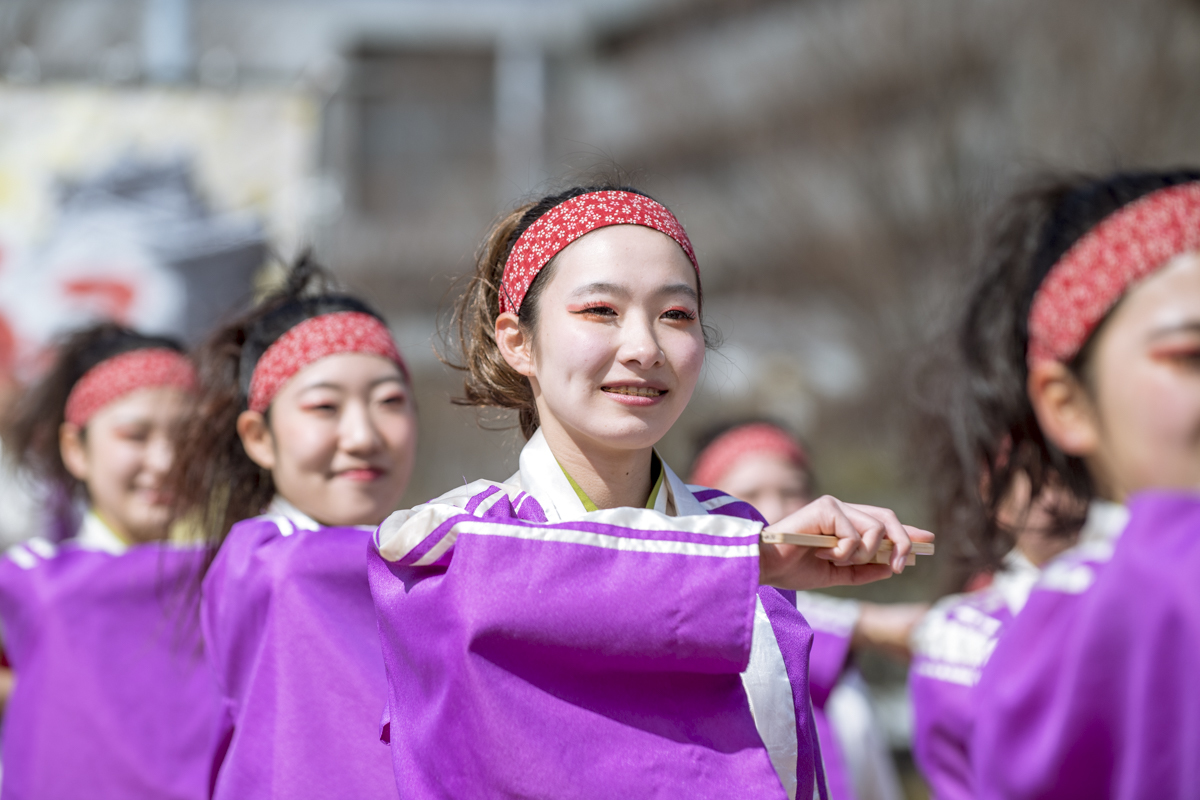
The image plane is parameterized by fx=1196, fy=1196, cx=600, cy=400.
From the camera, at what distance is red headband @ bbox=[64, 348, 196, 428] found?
3480 millimetres

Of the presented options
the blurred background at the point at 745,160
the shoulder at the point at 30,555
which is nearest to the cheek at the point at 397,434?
the shoulder at the point at 30,555

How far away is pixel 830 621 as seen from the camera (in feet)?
11.8

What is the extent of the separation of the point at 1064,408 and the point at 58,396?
304 cm

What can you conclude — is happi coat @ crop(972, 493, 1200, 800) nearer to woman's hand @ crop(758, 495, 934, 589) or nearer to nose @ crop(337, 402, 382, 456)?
woman's hand @ crop(758, 495, 934, 589)

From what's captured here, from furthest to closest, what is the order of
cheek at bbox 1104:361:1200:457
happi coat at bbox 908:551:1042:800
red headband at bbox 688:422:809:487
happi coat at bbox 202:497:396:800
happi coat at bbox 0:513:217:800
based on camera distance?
1. red headband at bbox 688:422:809:487
2. happi coat at bbox 0:513:217:800
3. happi coat at bbox 908:551:1042:800
4. happi coat at bbox 202:497:396:800
5. cheek at bbox 1104:361:1200:457

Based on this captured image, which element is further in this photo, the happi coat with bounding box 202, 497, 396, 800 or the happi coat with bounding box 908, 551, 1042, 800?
the happi coat with bounding box 908, 551, 1042, 800

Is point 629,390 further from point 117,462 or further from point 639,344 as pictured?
point 117,462

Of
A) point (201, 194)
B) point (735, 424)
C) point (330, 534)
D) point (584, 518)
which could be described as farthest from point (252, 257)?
point (584, 518)

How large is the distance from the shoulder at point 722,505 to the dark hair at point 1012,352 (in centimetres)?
47

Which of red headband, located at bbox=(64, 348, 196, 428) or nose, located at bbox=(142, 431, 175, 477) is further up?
red headband, located at bbox=(64, 348, 196, 428)

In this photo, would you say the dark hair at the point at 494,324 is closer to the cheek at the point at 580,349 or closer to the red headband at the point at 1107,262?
the cheek at the point at 580,349

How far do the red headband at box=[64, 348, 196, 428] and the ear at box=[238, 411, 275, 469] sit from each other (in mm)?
767

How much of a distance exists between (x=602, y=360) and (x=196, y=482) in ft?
5.13

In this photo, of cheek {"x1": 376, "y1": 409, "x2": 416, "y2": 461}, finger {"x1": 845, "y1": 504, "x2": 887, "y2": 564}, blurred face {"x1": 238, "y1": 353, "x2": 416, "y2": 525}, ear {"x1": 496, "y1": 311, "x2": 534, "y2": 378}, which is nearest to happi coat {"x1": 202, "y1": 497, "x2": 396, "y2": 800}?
blurred face {"x1": 238, "y1": 353, "x2": 416, "y2": 525}
